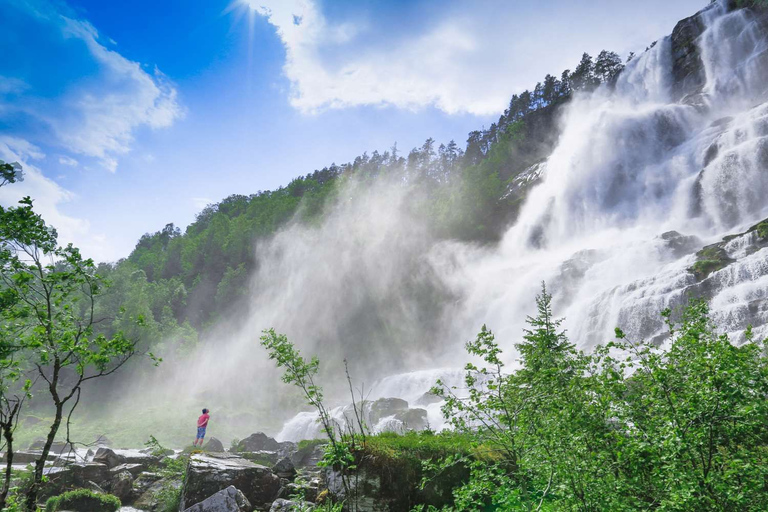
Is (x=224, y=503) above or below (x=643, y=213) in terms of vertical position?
below

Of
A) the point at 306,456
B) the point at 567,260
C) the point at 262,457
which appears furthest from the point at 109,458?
the point at 567,260

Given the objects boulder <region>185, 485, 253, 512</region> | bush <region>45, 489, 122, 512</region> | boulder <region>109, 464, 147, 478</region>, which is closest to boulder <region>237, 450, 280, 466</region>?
boulder <region>109, 464, 147, 478</region>

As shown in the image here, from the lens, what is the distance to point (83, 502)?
31.0 ft

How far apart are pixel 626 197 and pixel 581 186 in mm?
5005

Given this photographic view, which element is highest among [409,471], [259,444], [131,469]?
[259,444]

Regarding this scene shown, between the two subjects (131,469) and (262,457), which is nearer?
(131,469)

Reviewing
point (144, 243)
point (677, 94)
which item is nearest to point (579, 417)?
point (677, 94)

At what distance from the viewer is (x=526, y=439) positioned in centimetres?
435

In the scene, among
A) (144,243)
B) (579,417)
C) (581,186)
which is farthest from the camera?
(144,243)

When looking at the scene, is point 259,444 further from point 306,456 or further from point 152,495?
point 152,495

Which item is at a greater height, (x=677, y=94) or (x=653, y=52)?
(x=653, y=52)

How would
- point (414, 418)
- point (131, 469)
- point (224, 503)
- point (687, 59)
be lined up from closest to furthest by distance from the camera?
point (224, 503)
point (131, 469)
point (414, 418)
point (687, 59)

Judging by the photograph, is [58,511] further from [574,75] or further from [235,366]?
[574,75]

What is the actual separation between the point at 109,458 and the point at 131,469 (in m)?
1.60
